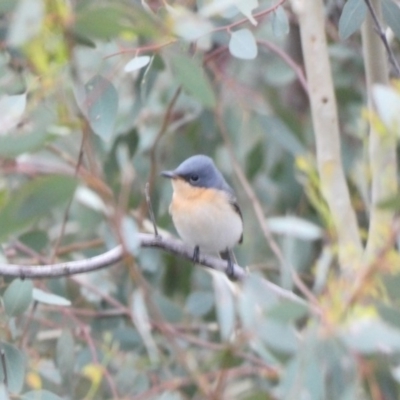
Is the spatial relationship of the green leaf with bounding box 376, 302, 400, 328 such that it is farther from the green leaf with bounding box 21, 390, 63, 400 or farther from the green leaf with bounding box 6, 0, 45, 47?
the green leaf with bounding box 21, 390, 63, 400

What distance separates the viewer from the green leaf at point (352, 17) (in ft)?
5.97

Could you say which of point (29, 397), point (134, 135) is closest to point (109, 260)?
point (29, 397)

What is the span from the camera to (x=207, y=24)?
1.17 metres

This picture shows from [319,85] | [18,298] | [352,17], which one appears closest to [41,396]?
[18,298]

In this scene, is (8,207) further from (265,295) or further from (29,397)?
(29,397)

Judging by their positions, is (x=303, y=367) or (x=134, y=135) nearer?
(x=303, y=367)

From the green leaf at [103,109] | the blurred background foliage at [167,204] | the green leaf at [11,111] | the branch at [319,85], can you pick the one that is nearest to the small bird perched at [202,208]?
the blurred background foliage at [167,204]

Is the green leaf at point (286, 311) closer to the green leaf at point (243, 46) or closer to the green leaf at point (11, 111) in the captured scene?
the green leaf at point (11, 111)

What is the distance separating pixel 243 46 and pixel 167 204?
1.45 metres

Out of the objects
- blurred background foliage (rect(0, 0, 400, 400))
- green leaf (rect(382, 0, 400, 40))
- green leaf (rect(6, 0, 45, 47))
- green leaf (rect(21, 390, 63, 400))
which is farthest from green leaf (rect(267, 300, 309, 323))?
green leaf (rect(382, 0, 400, 40))

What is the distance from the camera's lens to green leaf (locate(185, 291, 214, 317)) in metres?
2.63

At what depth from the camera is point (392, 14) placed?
193 centimetres

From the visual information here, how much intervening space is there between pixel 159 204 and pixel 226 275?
0.92 meters

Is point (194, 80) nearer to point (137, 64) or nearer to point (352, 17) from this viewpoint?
point (137, 64)
